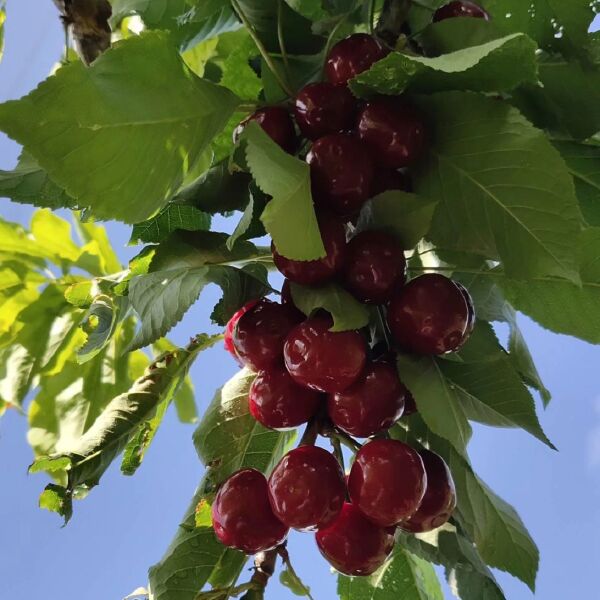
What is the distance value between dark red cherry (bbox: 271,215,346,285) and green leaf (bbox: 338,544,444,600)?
0.74 feet

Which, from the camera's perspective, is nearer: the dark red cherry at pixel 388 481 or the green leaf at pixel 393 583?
the dark red cherry at pixel 388 481

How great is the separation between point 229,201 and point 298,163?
11 centimetres

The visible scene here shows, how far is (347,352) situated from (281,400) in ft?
0.19

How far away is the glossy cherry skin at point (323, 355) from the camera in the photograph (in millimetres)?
355

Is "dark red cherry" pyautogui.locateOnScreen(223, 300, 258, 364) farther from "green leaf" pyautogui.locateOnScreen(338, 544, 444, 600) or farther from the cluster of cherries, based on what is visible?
"green leaf" pyautogui.locateOnScreen(338, 544, 444, 600)

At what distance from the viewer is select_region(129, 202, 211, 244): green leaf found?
469 millimetres

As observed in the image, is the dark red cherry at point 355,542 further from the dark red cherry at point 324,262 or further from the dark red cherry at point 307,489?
the dark red cherry at point 324,262

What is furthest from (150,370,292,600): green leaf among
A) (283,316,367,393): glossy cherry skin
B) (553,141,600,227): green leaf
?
(553,141,600,227): green leaf

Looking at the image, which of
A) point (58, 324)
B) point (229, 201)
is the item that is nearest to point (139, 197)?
point (229, 201)

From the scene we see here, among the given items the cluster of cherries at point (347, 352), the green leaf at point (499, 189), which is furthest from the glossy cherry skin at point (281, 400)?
the green leaf at point (499, 189)

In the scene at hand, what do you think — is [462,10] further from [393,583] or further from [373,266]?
[393,583]

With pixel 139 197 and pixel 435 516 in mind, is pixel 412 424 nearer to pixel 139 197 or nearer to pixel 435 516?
pixel 435 516

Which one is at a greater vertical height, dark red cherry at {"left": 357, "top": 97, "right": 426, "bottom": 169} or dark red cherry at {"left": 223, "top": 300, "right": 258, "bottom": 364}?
dark red cherry at {"left": 357, "top": 97, "right": 426, "bottom": 169}

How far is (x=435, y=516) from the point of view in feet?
1.31
